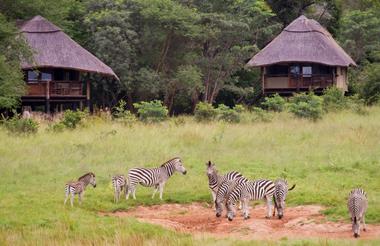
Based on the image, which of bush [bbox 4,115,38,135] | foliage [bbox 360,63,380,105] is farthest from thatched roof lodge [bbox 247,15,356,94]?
bush [bbox 4,115,38,135]

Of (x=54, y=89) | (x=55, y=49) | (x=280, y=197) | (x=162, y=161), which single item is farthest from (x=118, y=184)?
(x=54, y=89)

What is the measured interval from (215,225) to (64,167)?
20.8 feet

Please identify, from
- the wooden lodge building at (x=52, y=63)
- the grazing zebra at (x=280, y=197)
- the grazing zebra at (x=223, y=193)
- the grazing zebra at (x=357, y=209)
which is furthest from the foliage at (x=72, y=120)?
the grazing zebra at (x=357, y=209)

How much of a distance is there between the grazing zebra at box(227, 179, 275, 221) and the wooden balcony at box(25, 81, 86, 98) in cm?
2423

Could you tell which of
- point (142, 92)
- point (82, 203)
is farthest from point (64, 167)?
point (142, 92)

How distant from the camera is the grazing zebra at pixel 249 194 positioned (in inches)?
569

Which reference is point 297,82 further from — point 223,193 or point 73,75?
point 223,193

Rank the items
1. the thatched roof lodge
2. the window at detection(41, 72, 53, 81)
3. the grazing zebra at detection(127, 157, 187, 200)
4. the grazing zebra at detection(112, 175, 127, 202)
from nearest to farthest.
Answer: the grazing zebra at detection(112, 175, 127, 202), the grazing zebra at detection(127, 157, 187, 200), the window at detection(41, 72, 53, 81), the thatched roof lodge

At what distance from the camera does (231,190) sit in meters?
14.6

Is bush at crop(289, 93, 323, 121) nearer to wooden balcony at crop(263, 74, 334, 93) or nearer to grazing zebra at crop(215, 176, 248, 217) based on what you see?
wooden balcony at crop(263, 74, 334, 93)

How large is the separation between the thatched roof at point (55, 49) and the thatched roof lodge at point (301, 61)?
379 inches

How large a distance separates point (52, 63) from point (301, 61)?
1375 centimetres

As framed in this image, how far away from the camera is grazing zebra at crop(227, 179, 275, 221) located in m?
14.5

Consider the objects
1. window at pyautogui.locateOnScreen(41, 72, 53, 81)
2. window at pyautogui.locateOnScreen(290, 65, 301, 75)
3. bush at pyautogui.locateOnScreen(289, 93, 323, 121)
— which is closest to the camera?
bush at pyautogui.locateOnScreen(289, 93, 323, 121)
